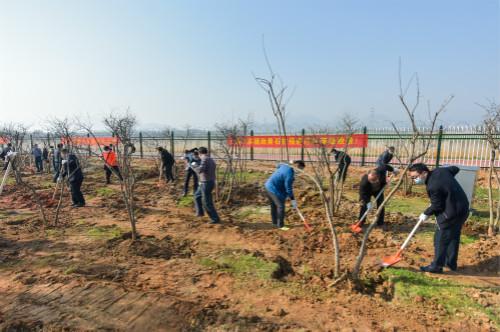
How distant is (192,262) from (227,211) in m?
2.79

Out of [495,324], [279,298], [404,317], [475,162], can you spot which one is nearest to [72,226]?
[279,298]

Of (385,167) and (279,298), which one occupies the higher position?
(385,167)

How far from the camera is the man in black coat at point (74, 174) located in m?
6.73

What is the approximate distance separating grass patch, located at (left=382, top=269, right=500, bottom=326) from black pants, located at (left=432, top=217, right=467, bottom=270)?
273 millimetres

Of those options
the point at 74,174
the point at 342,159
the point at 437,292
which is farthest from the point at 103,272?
the point at 342,159

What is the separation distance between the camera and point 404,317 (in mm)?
2879

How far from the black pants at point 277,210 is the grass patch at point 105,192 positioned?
5124mm

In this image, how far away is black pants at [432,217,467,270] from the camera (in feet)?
11.7

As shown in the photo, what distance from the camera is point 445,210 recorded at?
355 centimetres

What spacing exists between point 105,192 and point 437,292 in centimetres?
838

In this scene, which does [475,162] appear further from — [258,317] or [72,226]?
[72,226]

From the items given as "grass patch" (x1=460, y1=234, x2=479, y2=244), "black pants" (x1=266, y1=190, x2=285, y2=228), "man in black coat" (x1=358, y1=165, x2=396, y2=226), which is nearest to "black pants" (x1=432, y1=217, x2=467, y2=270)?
"grass patch" (x1=460, y1=234, x2=479, y2=244)

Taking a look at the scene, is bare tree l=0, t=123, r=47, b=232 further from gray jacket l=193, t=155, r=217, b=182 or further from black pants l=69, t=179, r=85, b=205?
gray jacket l=193, t=155, r=217, b=182

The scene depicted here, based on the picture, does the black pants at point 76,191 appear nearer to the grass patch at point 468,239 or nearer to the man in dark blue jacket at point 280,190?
the man in dark blue jacket at point 280,190
